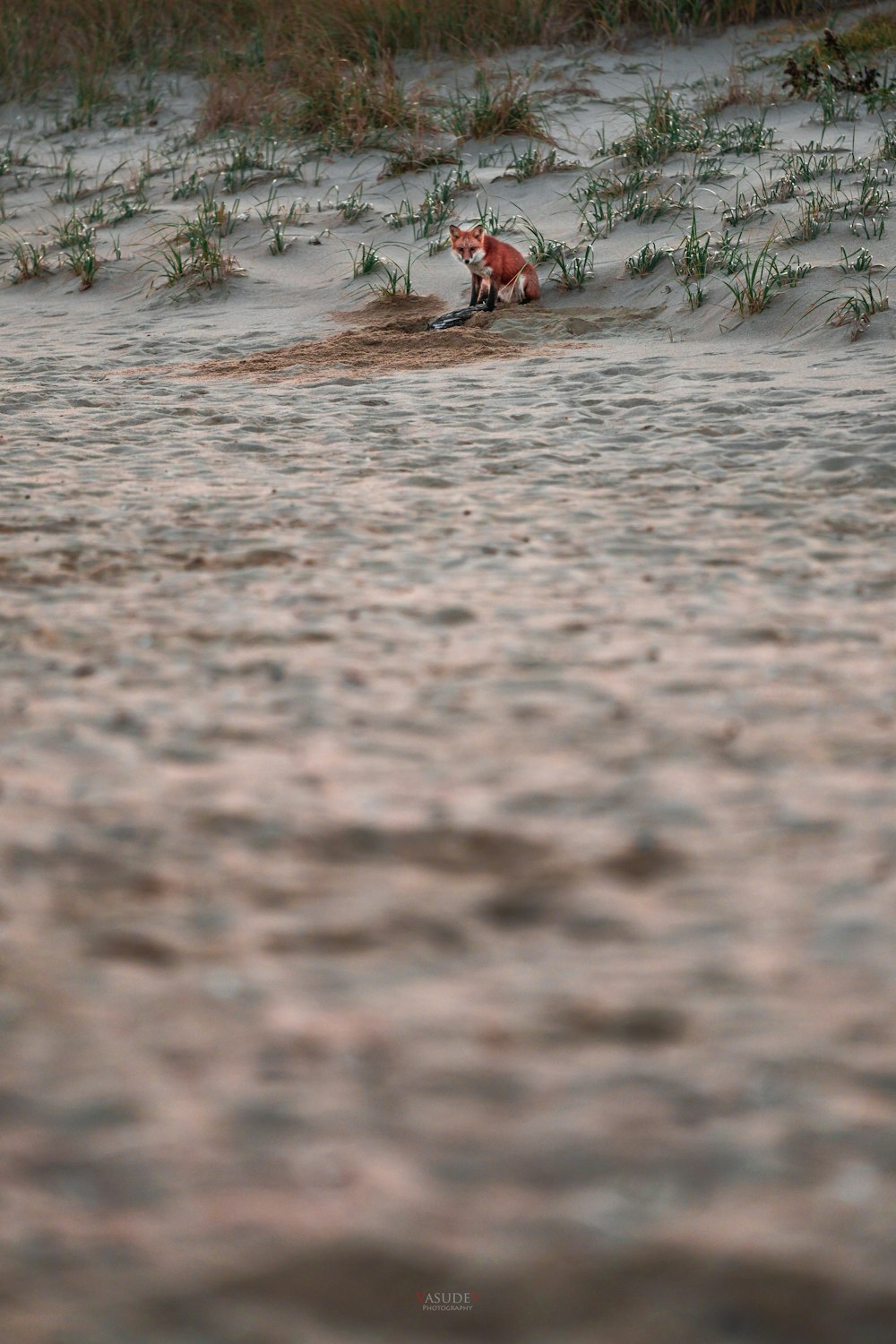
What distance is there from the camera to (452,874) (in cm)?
176

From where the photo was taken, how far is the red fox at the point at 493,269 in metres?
5.93

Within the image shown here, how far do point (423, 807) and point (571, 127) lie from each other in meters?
8.04

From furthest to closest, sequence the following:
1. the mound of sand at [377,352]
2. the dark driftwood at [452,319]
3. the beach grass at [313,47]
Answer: the beach grass at [313,47], the dark driftwood at [452,319], the mound of sand at [377,352]

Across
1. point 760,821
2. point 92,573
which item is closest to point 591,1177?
point 760,821

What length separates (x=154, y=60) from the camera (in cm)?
1090

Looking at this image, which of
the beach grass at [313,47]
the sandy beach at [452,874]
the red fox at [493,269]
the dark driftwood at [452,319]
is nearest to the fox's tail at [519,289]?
the red fox at [493,269]

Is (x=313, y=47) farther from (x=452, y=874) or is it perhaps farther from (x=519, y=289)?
(x=452, y=874)

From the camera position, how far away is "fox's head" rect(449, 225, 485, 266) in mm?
5902

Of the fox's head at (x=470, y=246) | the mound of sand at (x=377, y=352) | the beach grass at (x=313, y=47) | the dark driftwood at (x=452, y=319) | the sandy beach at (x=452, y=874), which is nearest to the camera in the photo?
the sandy beach at (x=452, y=874)

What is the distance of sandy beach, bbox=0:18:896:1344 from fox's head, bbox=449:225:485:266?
1.85 m

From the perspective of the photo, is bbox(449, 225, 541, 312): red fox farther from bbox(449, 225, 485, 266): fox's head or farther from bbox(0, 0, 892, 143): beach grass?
bbox(0, 0, 892, 143): beach grass

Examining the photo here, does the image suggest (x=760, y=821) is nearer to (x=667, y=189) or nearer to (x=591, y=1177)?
(x=591, y=1177)

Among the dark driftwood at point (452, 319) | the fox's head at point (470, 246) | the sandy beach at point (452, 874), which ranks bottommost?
the sandy beach at point (452, 874)

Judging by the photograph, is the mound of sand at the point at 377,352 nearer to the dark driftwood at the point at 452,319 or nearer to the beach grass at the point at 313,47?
the dark driftwood at the point at 452,319
